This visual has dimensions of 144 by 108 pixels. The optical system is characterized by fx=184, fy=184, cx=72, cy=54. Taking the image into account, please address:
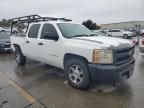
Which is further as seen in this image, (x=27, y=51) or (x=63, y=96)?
(x=27, y=51)

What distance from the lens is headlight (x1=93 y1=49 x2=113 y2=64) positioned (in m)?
4.32

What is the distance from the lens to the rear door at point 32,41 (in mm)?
6539

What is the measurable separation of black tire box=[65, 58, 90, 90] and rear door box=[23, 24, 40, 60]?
1.88 metres

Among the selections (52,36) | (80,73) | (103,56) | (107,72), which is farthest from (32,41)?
(107,72)

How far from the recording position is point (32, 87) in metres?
A: 5.24

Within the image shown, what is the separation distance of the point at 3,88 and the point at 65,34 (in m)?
2.35

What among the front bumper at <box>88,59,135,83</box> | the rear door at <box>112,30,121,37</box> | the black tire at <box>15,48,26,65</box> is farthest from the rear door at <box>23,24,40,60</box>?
the rear door at <box>112,30,121,37</box>

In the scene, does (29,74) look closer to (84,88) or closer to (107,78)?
(84,88)

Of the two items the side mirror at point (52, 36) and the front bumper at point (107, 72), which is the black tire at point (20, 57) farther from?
the front bumper at point (107, 72)

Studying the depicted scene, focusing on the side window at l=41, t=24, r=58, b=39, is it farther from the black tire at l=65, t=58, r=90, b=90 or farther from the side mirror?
the black tire at l=65, t=58, r=90, b=90

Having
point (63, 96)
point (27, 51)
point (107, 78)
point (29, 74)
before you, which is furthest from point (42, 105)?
point (27, 51)

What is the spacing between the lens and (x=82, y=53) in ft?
15.1

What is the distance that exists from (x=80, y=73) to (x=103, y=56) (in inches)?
33.5

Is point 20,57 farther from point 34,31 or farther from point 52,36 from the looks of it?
point 52,36
